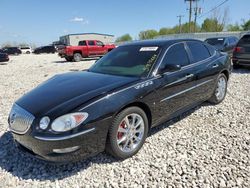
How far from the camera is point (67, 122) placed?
2648 mm

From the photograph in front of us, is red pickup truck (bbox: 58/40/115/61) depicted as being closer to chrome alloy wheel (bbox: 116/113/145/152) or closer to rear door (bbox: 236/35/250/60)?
rear door (bbox: 236/35/250/60)

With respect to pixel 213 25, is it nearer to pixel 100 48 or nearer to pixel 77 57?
pixel 100 48

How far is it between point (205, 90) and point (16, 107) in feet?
11.4

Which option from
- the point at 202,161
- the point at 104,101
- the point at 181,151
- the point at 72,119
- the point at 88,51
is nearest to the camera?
the point at 72,119

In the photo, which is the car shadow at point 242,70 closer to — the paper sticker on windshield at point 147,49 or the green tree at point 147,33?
the paper sticker on windshield at point 147,49

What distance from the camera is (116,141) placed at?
3.00m

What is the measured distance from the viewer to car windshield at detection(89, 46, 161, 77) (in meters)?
3.61

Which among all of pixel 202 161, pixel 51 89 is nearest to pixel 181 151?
pixel 202 161

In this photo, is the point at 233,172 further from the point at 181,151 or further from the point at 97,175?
the point at 97,175

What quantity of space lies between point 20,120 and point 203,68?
336cm

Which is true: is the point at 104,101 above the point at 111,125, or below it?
above

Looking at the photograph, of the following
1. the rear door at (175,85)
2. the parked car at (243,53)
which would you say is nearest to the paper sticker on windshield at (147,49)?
the rear door at (175,85)

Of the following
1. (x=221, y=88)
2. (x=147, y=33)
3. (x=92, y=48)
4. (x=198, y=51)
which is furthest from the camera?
(x=147, y=33)

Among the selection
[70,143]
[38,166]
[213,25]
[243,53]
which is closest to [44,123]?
[70,143]
